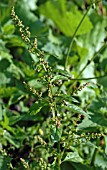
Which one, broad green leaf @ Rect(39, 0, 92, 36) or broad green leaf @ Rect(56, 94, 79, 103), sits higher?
broad green leaf @ Rect(39, 0, 92, 36)

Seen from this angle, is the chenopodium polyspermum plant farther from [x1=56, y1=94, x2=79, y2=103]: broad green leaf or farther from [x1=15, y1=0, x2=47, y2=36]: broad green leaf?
[x1=15, y1=0, x2=47, y2=36]: broad green leaf

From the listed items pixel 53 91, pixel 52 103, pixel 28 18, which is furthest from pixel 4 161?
pixel 28 18

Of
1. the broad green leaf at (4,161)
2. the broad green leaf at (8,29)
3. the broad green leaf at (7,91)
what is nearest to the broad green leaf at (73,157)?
the broad green leaf at (4,161)

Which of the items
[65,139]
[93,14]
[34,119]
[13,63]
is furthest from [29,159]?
[93,14]

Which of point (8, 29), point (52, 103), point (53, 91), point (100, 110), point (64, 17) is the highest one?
point (64, 17)

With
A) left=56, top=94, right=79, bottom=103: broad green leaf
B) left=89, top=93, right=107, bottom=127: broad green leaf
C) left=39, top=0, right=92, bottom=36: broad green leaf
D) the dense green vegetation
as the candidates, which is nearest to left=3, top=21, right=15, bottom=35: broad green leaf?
the dense green vegetation

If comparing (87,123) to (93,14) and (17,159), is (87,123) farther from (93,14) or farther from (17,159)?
(93,14)

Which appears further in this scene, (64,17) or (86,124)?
(64,17)

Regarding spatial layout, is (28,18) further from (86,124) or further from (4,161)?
(4,161)
